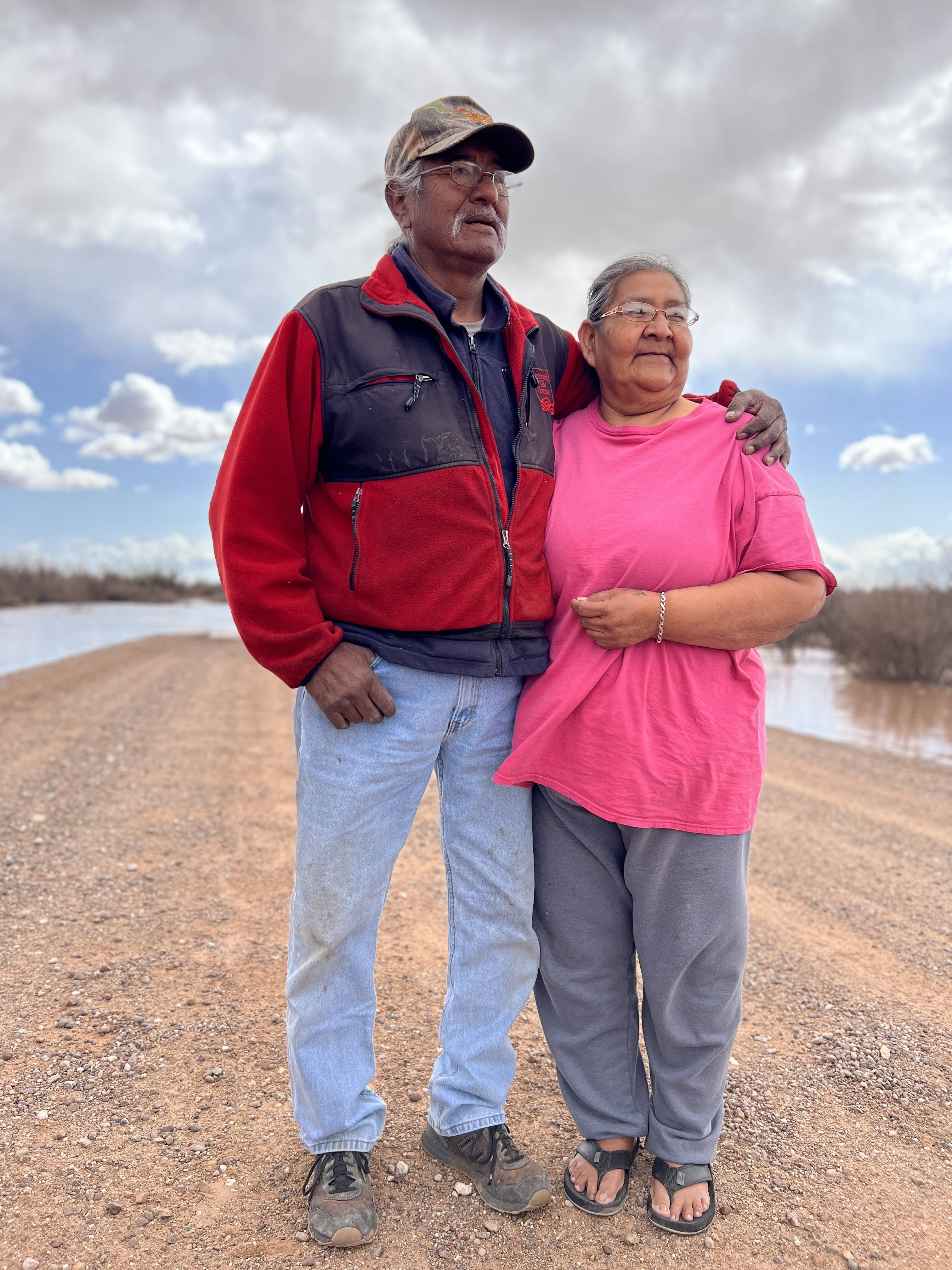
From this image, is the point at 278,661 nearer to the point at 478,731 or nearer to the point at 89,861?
the point at 478,731

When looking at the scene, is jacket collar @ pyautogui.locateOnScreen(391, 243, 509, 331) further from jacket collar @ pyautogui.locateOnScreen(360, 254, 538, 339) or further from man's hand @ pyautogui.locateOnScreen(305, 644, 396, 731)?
man's hand @ pyautogui.locateOnScreen(305, 644, 396, 731)

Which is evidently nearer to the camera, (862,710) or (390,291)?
(390,291)

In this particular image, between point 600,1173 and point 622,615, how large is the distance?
136cm

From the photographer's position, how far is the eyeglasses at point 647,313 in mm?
2043

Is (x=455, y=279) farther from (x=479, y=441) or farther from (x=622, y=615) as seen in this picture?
(x=622, y=615)

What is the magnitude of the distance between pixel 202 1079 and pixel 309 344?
2.04 meters

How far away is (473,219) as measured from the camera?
202cm

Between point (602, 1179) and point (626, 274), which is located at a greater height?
point (626, 274)

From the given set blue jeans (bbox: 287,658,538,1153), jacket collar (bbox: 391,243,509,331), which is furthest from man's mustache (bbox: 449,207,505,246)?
blue jeans (bbox: 287,658,538,1153)

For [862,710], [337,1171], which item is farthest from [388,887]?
[862,710]

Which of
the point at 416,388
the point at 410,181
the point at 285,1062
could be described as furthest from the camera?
the point at 285,1062

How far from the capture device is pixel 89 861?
14.2 ft

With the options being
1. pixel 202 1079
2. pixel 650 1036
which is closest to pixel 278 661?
pixel 650 1036

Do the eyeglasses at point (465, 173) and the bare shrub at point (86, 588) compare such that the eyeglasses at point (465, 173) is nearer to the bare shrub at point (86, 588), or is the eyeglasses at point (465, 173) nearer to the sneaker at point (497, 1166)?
the sneaker at point (497, 1166)
